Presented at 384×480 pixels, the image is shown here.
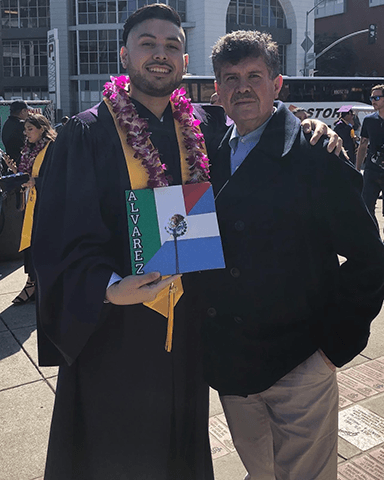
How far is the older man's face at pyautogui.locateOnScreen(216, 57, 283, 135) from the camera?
6.35ft

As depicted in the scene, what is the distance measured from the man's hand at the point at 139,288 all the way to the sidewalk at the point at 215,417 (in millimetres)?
1328

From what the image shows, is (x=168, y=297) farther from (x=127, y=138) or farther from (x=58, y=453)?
(x=58, y=453)

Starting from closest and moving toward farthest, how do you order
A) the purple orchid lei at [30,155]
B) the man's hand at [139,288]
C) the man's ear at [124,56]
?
1. the man's hand at [139,288]
2. the man's ear at [124,56]
3. the purple orchid lei at [30,155]

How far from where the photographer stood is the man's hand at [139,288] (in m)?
1.66

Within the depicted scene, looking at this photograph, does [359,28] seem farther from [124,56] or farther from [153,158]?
[153,158]

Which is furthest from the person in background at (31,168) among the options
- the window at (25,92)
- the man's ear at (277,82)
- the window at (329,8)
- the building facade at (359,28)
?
the window at (329,8)

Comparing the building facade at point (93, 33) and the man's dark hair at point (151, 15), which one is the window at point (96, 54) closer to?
the building facade at point (93, 33)

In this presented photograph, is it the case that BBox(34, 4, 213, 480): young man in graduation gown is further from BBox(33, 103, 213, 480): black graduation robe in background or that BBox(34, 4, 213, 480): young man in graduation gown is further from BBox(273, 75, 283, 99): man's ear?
BBox(273, 75, 283, 99): man's ear

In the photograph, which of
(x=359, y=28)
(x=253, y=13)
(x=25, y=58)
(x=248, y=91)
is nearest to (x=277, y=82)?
(x=248, y=91)

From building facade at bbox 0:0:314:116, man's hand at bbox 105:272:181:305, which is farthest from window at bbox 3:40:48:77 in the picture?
man's hand at bbox 105:272:181:305

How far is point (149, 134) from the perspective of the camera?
6.54 feet

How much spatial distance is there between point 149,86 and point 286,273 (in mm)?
899

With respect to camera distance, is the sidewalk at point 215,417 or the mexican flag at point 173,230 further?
the sidewalk at point 215,417

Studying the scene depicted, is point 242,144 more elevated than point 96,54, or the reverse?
point 96,54
